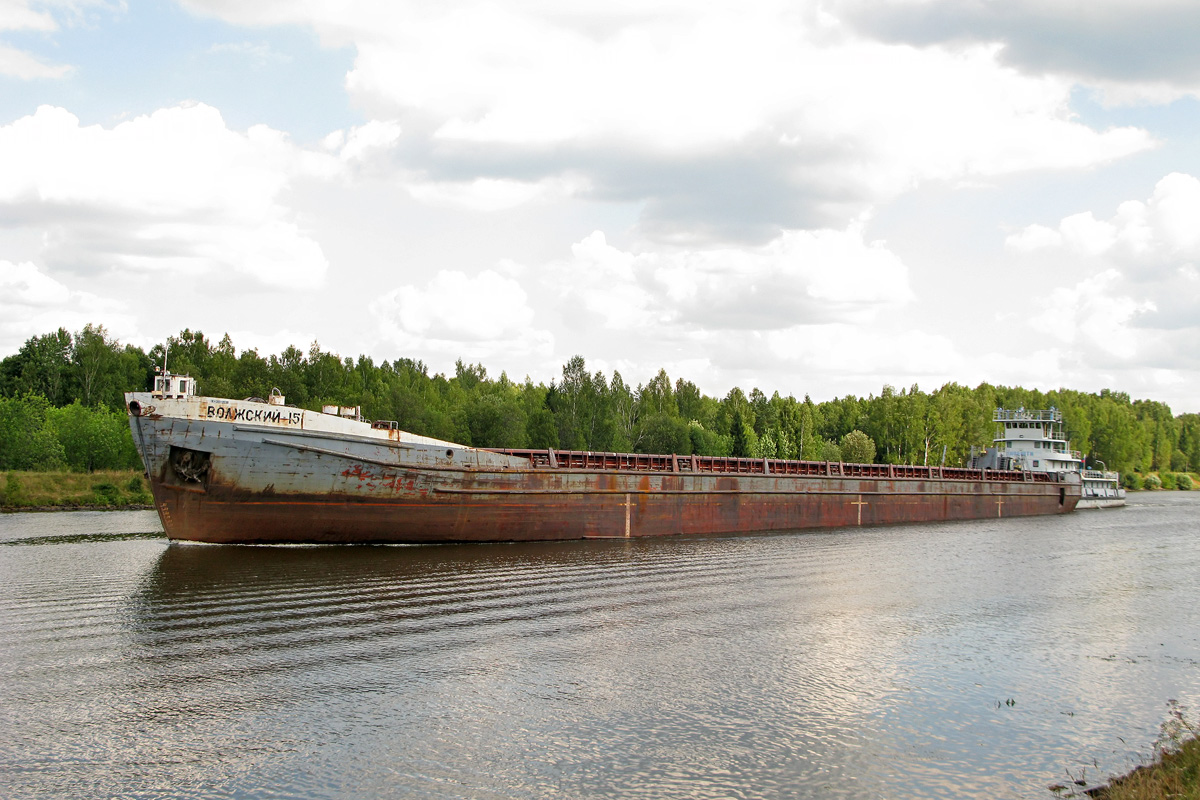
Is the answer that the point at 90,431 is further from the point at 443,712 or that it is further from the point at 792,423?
the point at 792,423

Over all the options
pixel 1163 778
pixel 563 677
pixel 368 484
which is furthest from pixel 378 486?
pixel 1163 778

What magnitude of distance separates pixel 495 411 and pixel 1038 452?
44.7 metres

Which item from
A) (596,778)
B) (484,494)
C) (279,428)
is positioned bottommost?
(596,778)

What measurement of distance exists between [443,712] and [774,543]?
23.7m

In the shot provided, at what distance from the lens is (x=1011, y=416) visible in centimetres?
6588

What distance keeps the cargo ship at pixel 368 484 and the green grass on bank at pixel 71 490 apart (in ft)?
86.6

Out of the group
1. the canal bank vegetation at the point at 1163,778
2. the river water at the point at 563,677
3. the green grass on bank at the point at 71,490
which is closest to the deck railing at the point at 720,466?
the river water at the point at 563,677

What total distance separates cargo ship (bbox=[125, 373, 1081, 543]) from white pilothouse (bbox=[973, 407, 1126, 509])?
33.0m

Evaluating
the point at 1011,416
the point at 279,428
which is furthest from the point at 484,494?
the point at 1011,416

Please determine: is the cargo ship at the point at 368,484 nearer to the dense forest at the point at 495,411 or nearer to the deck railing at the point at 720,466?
the deck railing at the point at 720,466

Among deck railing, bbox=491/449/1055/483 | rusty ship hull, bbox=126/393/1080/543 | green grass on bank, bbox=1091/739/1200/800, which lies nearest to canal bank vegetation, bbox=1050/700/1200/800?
green grass on bank, bbox=1091/739/1200/800

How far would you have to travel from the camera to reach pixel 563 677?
586 inches

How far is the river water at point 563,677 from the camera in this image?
11148mm

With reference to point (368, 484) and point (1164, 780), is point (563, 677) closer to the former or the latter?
point (1164, 780)
